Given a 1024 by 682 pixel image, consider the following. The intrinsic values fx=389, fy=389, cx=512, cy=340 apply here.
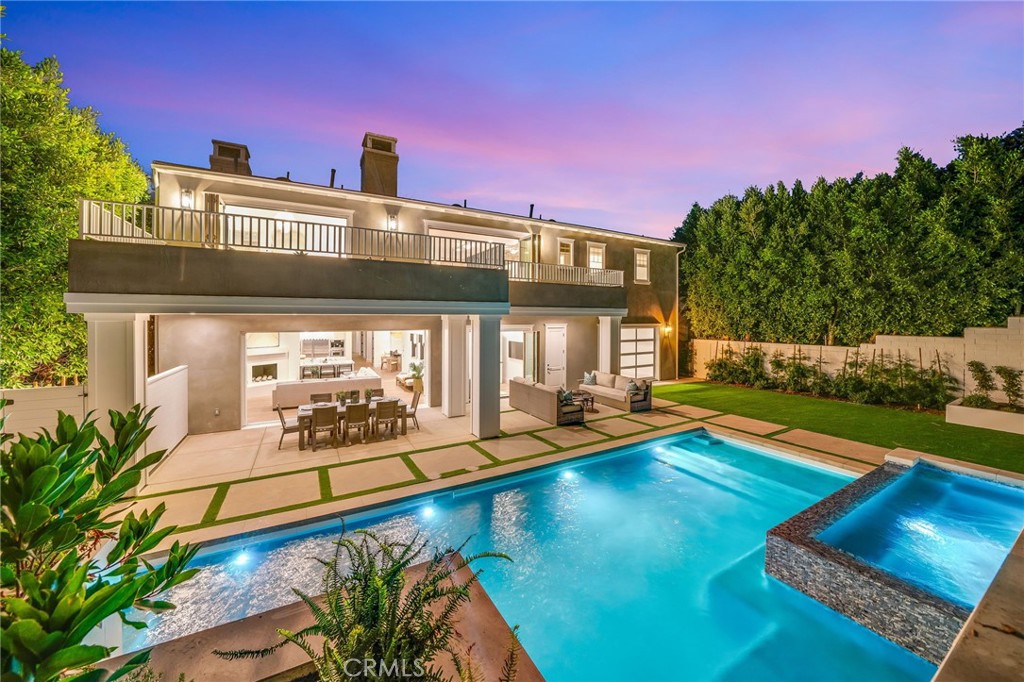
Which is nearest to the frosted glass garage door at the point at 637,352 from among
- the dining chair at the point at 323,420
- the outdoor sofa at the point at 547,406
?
the outdoor sofa at the point at 547,406

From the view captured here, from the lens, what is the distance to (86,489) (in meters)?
1.63

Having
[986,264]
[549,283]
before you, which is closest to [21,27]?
[549,283]

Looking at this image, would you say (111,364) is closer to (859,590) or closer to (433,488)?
(433,488)

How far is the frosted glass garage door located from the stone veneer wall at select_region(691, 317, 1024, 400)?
5391 millimetres

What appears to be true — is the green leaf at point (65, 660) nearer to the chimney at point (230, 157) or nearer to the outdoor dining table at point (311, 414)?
the outdoor dining table at point (311, 414)

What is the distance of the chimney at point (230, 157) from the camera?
38.2 ft

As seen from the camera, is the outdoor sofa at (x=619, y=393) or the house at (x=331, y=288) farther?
the outdoor sofa at (x=619, y=393)

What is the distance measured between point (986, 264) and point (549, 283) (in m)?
13.2

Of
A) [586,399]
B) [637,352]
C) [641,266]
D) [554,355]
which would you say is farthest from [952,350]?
[554,355]

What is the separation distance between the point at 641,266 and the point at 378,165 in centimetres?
1143

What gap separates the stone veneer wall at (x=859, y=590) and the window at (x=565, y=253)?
1119 cm

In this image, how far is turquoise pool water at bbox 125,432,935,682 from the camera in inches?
155

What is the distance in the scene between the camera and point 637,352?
17547mm

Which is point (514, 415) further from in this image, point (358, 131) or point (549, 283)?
point (358, 131)
